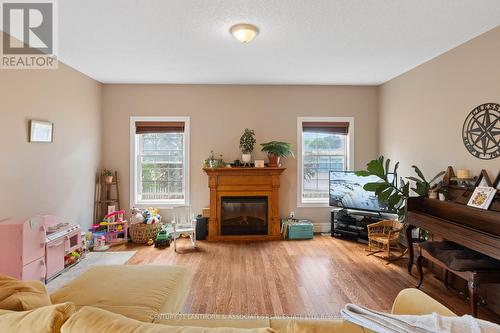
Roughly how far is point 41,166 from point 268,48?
321 cm

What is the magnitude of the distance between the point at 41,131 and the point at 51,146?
317 mm

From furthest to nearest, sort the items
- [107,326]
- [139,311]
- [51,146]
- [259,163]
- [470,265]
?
[259,163] → [51,146] → [470,265] → [139,311] → [107,326]

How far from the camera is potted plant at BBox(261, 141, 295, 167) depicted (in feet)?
14.6

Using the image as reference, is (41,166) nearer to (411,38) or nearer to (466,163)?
(411,38)

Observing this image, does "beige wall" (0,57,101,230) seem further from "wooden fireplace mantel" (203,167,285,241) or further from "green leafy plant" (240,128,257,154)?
"green leafy plant" (240,128,257,154)

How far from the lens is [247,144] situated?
4.55 m

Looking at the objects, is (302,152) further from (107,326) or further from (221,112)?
(107,326)

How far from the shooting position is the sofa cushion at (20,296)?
42.1 inches

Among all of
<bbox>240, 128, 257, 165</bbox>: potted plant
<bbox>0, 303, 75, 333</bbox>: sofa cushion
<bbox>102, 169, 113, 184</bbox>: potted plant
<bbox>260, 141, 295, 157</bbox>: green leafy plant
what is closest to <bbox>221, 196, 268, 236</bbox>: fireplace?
<bbox>240, 128, 257, 165</bbox>: potted plant

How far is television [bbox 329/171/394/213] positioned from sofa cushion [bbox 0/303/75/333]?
4.17 meters

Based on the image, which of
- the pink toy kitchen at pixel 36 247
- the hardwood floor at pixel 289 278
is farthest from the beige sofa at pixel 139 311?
the pink toy kitchen at pixel 36 247

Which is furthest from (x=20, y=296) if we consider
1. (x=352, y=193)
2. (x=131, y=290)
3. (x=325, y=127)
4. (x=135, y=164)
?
(x=325, y=127)

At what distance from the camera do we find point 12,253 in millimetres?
2555

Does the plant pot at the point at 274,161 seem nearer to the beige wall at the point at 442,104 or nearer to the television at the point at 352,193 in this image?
the television at the point at 352,193
